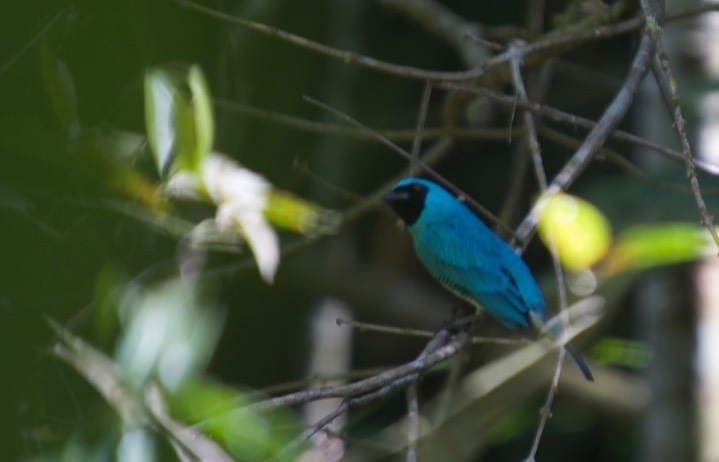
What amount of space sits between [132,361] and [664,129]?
9.32 feet

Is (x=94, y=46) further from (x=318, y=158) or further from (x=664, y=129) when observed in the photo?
(x=318, y=158)

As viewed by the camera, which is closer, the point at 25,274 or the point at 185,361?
the point at 25,274

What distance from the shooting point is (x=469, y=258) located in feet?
11.9

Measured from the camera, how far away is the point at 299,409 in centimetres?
603

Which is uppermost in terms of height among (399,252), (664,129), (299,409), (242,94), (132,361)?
(664,129)

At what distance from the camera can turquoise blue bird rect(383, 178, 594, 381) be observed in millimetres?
3465

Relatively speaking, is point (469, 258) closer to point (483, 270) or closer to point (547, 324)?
point (483, 270)

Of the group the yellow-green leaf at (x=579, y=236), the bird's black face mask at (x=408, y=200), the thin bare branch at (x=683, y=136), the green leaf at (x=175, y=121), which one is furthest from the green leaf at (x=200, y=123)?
the thin bare branch at (x=683, y=136)

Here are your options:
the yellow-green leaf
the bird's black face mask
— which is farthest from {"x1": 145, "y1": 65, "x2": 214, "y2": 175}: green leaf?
the yellow-green leaf

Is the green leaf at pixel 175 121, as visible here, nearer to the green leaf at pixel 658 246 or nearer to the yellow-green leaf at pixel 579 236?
the yellow-green leaf at pixel 579 236

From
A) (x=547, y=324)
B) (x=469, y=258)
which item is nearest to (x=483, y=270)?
(x=469, y=258)

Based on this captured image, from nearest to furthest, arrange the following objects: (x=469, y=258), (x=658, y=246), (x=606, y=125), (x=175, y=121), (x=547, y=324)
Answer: (x=606, y=125), (x=175, y=121), (x=547, y=324), (x=469, y=258), (x=658, y=246)

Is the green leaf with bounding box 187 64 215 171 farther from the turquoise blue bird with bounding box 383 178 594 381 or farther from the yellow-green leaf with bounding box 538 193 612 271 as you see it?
the yellow-green leaf with bounding box 538 193 612 271

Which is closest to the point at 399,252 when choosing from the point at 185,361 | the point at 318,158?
the point at 318,158
